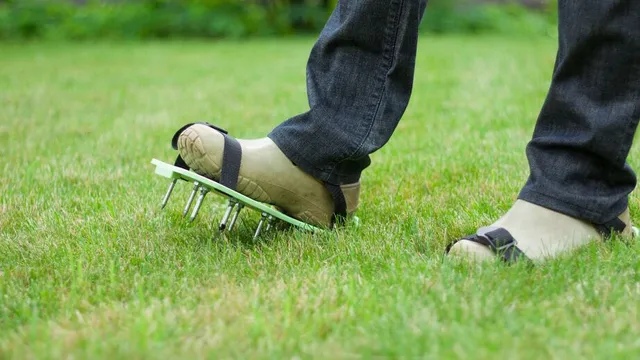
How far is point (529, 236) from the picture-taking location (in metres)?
1.65

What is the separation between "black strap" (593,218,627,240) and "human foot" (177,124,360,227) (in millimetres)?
639

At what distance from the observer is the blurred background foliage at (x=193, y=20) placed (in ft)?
47.4

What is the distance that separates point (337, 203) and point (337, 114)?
0.25 metres

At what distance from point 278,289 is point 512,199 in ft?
3.46

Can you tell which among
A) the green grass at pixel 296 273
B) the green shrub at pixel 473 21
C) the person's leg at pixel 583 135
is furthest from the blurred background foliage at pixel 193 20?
the person's leg at pixel 583 135

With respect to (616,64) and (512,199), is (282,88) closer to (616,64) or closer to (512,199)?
(512,199)

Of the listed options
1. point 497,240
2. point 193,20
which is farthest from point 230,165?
point 193,20

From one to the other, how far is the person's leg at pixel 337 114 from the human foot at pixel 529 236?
0.39 m

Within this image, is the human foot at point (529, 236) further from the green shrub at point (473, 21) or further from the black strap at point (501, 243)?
the green shrub at point (473, 21)

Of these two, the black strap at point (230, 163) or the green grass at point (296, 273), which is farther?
the black strap at point (230, 163)

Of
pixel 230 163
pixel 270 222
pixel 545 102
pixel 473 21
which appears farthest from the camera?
pixel 473 21

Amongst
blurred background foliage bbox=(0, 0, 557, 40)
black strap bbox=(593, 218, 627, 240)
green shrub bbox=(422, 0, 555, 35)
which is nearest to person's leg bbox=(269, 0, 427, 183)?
black strap bbox=(593, 218, 627, 240)

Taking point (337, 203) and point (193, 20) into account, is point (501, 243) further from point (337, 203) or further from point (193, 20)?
point (193, 20)

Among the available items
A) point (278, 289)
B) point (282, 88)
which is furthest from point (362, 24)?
point (282, 88)
